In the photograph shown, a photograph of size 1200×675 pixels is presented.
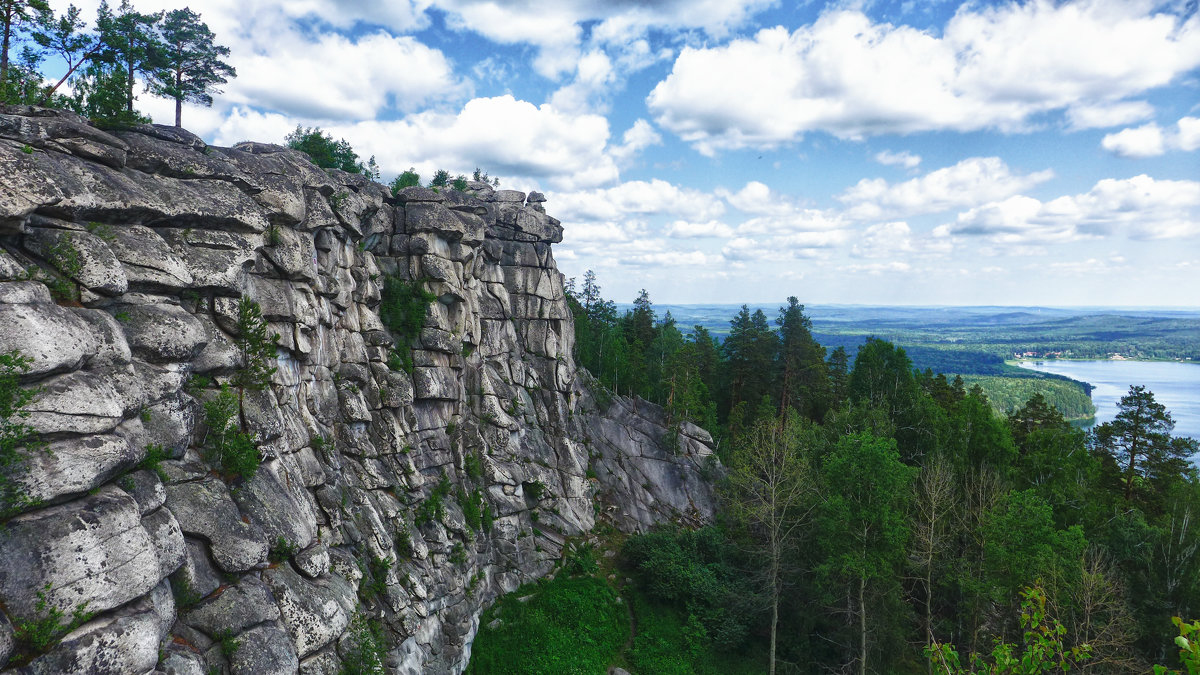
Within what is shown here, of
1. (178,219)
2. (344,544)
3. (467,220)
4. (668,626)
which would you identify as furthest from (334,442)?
(668,626)

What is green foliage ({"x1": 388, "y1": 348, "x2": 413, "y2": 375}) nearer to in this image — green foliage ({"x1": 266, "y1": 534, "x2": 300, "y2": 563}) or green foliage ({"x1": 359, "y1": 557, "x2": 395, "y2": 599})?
green foliage ({"x1": 359, "y1": 557, "x2": 395, "y2": 599})

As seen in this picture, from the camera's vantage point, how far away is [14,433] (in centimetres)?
1065

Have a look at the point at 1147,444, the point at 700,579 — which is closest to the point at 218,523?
the point at 700,579

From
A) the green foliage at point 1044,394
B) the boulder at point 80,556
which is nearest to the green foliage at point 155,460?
the boulder at point 80,556

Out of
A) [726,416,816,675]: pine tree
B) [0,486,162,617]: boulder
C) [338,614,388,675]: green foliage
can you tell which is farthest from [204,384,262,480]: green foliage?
[726,416,816,675]: pine tree

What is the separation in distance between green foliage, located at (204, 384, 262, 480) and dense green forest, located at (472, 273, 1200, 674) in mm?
17557

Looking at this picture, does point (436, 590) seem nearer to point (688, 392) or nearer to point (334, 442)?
point (334, 442)

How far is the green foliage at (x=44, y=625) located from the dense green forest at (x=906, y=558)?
20.9 metres

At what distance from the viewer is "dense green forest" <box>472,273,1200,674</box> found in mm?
25562

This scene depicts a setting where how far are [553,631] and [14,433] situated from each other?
26058mm

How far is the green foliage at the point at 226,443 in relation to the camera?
15891 millimetres

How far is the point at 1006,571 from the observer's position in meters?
24.7

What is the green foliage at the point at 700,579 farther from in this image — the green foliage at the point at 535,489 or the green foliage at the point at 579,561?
the green foliage at the point at 535,489

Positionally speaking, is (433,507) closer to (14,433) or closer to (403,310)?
(403,310)
